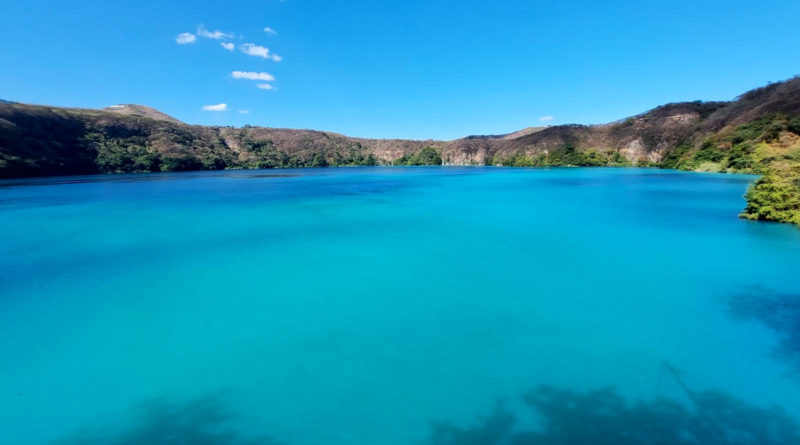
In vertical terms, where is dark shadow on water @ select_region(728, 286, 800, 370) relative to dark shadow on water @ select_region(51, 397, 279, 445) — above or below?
above

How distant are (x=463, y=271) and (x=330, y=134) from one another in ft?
413

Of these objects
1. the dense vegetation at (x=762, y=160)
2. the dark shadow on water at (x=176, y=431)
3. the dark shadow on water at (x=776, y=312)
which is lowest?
the dark shadow on water at (x=176, y=431)

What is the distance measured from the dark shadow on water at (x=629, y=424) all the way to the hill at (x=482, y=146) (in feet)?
45.4

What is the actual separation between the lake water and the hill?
9743mm

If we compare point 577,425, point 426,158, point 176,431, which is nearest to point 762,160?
point 577,425

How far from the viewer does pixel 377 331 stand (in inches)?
240

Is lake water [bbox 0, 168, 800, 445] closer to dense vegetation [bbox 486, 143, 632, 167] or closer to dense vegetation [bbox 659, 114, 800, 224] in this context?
dense vegetation [bbox 659, 114, 800, 224]

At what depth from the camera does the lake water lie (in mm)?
4133

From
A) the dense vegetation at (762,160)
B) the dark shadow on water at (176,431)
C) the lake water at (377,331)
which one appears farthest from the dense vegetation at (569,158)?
the dark shadow on water at (176,431)

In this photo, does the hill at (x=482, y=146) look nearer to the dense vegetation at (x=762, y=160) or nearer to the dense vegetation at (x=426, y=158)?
the dense vegetation at (x=762, y=160)

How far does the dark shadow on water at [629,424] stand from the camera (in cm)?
361

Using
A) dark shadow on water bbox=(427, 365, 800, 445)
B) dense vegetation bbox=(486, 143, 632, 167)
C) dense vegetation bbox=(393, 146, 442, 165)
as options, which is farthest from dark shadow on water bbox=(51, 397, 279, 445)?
dense vegetation bbox=(393, 146, 442, 165)

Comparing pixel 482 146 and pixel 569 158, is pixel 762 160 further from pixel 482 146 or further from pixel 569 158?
pixel 482 146

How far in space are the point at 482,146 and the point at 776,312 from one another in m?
104
